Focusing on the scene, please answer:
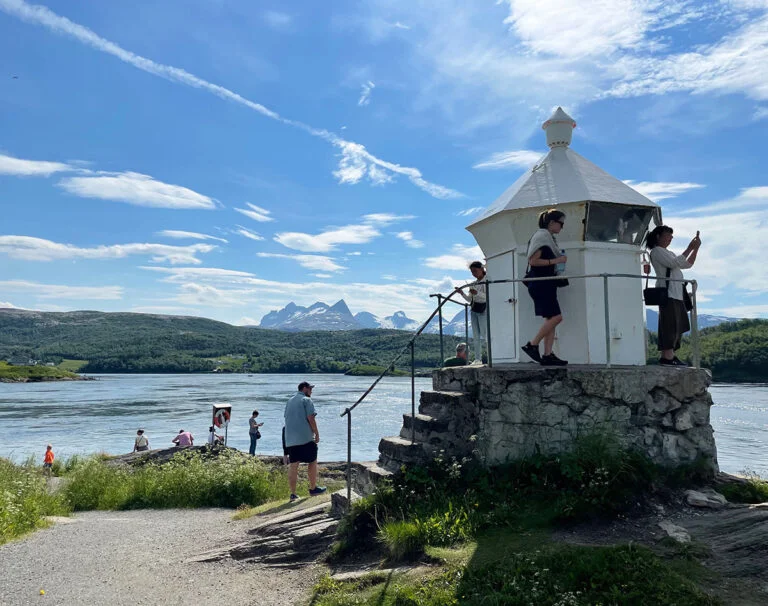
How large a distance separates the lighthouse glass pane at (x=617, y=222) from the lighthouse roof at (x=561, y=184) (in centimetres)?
11

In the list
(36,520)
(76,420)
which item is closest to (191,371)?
(76,420)

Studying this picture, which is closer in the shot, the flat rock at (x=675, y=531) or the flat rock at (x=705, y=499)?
the flat rock at (x=675, y=531)

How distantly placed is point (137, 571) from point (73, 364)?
592ft

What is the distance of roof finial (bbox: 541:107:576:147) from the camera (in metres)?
9.21

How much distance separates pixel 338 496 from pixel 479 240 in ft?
14.0

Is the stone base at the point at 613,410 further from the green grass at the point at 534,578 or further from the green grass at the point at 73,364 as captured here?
the green grass at the point at 73,364

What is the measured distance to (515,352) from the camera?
8.45 metres

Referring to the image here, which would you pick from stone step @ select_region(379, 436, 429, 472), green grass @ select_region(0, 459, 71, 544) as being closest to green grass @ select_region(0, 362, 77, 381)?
green grass @ select_region(0, 459, 71, 544)

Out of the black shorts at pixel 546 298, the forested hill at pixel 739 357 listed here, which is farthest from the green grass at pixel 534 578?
the forested hill at pixel 739 357

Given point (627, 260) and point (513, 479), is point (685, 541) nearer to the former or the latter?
point (513, 479)

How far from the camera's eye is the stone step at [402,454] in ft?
25.6

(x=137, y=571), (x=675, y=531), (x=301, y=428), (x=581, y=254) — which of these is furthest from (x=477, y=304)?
(x=137, y=571)

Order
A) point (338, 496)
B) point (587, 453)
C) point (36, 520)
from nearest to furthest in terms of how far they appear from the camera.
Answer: point (587, 453), point (338, 496), point (36, 520)

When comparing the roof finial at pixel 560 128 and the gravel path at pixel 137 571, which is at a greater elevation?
the roof finial at pixel 560 128
